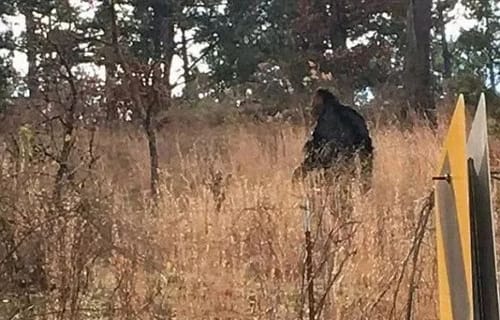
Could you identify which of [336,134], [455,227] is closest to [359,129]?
[336,134]

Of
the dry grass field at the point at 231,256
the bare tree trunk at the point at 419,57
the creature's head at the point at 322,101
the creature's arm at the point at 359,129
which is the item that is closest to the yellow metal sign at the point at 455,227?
the dry grass field at the point at 231,256

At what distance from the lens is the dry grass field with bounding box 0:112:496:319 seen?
3279 mm

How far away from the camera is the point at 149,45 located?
17703mm

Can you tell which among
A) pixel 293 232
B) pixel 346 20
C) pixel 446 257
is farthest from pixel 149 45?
pixel 446 257

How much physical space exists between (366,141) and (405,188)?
4.02ft

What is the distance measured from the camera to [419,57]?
12578mm

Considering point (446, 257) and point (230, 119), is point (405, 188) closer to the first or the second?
point (446, 257)

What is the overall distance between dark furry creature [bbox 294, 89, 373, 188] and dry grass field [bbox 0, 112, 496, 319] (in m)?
0.96

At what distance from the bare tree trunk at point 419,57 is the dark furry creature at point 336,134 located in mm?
5585

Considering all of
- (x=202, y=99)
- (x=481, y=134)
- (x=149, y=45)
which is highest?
(x=149, y=45)

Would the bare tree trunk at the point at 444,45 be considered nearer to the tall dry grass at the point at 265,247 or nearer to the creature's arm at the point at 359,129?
the creature's arm at the point at 359,129

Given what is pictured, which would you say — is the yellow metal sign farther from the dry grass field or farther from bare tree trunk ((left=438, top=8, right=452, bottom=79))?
bare tree trunk ((left=438, top=8, right=452, bottom=79))

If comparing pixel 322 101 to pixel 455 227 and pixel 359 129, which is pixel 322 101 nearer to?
pixel 359 129

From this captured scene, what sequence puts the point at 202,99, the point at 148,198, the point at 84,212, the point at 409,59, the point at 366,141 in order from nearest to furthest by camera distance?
the point at 84,212 → the point at 148,198 → the point at 366,141 → the point at 409,59 → the point at 202,99
